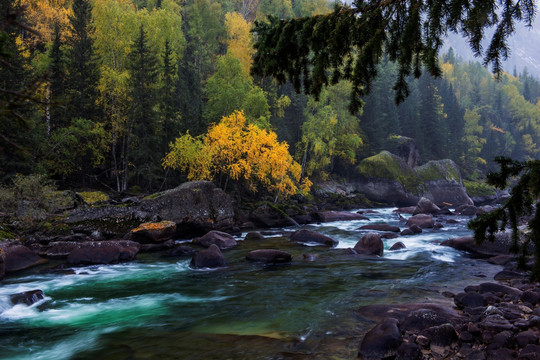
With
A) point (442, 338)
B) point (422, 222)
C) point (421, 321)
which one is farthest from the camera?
point (422, 222)

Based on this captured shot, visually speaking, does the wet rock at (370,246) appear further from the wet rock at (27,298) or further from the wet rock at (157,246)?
the wet rock at (27,298)

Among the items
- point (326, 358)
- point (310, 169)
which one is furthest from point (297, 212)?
point (326, 358)

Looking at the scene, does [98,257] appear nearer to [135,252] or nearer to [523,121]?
[135,252]

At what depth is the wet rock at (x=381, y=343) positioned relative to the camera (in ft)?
16.6

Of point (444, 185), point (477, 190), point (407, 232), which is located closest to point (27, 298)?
point (407, 232)

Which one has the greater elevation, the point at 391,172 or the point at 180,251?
the point at 391,172

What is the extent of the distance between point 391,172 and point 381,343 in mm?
37550

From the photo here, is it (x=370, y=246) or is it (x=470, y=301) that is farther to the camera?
(x=370, y=246)

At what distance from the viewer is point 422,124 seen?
57.9 m

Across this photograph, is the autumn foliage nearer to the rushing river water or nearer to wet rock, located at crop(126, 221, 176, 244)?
wet rock, located at crop(126, 221, 176, 244)

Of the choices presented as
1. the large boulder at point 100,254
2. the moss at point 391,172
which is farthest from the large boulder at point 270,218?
the moss at point 391,172

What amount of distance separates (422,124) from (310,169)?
29267 mm

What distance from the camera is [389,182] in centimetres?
4028

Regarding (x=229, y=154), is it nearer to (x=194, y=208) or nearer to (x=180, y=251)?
(x=194, y=208)
